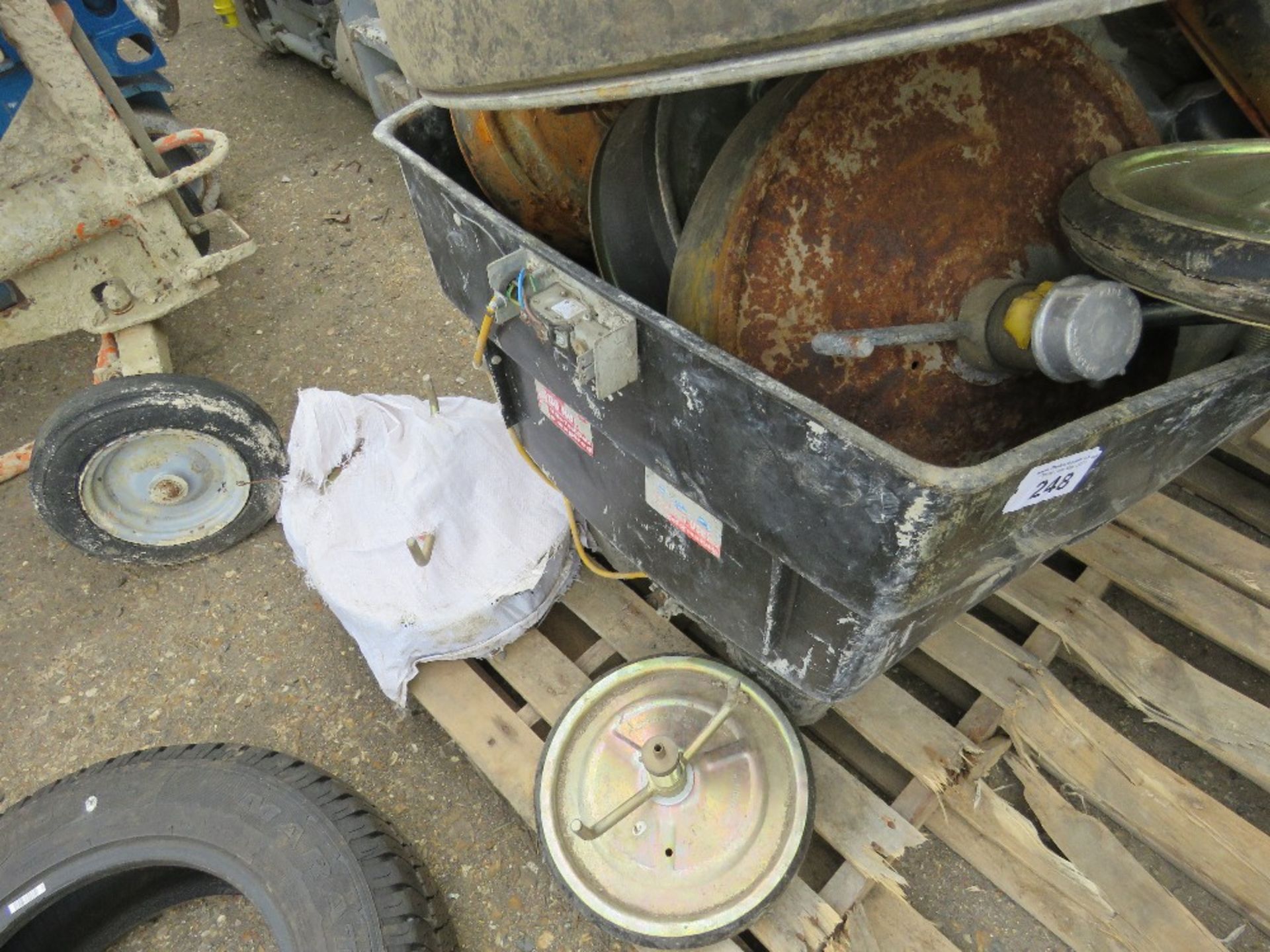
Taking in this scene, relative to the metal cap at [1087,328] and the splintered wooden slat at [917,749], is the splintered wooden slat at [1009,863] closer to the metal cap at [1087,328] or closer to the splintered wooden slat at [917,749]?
the splintered wooden slat at [917,749]

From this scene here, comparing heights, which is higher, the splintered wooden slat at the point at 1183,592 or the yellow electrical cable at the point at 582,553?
the yellow electrical cable at the point at 582,553

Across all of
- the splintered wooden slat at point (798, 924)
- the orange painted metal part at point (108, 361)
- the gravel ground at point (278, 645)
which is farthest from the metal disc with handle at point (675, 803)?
the orange painted metal part at point (108, 361)

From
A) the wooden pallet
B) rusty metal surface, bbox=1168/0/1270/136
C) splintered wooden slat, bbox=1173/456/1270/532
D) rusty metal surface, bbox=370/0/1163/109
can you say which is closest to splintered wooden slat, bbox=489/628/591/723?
the wooden pallet

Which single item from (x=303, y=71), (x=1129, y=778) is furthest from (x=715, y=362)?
(x=303, y=71)

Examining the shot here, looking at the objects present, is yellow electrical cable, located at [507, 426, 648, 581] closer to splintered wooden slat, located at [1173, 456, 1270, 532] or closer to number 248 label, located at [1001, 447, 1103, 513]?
number 248 label, located at [1001, 447, 1103, 513]

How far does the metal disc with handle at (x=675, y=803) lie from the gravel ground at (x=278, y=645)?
0.56 feet

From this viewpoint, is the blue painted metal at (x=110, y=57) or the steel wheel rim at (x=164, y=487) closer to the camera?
the blue painted metal at (x=110, y=57)

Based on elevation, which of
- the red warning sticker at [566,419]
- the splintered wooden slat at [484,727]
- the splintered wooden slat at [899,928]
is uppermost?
the red warning sticker at [566,419]

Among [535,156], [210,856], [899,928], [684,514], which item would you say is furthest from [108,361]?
[899,928]

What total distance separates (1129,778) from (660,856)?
0.83 metres

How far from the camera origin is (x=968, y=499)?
66cm

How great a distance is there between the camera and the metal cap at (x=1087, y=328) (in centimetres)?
76

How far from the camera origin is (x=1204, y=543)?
1.61 metres

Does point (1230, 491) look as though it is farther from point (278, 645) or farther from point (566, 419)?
point (278, 645)
